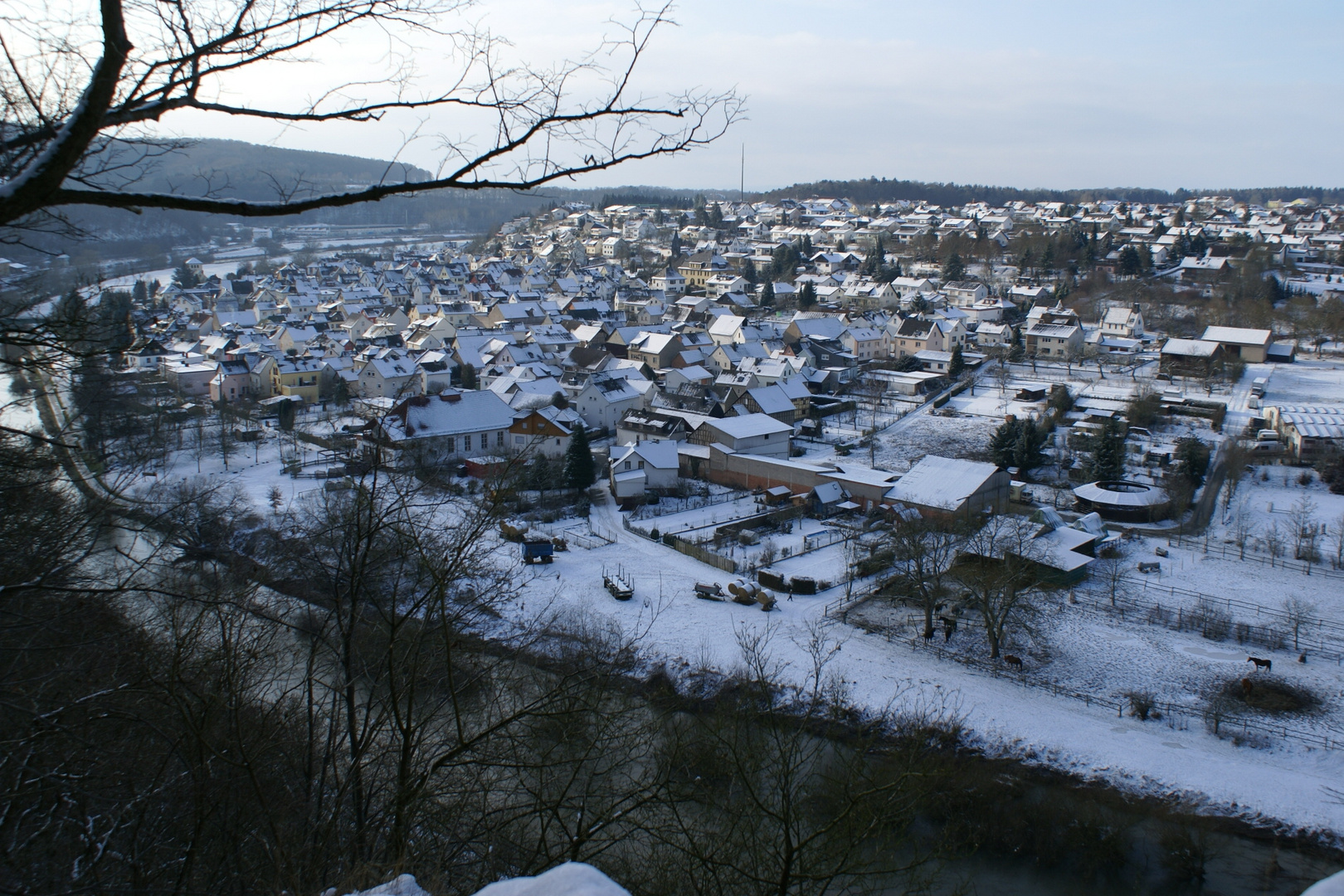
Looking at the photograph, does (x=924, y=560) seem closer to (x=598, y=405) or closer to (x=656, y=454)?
(x=656, y=454)

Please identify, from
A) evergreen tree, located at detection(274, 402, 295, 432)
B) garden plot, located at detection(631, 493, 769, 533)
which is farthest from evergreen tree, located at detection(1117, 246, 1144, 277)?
evergreen tree, located at detection(274, 402, 295, 432)

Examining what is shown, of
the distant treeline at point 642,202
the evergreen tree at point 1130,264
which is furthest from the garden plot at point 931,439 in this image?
the distant treeline at point 642,202

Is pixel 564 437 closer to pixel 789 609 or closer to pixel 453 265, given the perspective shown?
pixel 789 609

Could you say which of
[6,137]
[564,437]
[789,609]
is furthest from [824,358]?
[6,137]

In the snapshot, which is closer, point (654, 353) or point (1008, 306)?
point (654, 353)

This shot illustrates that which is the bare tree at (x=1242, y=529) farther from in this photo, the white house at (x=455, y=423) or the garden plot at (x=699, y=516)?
the white house at (x=455, y=423)

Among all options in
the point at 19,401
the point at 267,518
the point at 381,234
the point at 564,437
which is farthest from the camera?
the point at 381,234

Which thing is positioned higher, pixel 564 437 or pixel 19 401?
pixel 19 401
